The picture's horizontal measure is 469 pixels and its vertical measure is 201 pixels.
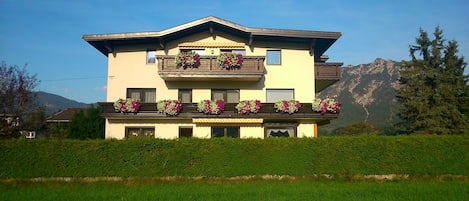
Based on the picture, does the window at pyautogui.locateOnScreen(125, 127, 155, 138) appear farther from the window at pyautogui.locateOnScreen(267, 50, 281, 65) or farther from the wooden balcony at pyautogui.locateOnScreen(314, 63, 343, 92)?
the wooden balcony at pyautogui.locateOnScreen(314, 63, 343, 92)

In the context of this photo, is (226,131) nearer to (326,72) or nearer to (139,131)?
(139,131)

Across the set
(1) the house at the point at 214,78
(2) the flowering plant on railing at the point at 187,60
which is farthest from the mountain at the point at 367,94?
(2) the flowering plant on railing at the point at 187,60

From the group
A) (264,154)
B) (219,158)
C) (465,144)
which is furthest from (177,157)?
(465,144)

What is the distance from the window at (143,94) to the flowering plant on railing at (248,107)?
5958 millimetres

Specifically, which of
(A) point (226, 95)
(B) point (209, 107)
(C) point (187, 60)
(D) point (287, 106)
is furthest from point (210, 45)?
(D) point (287, 106)

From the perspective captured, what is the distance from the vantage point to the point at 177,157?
1762cm

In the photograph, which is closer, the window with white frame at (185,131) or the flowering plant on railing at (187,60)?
the flowering plant on railing at (187,60)

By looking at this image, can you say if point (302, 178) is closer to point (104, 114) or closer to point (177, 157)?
point (177, 157)

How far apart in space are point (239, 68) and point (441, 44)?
113ft

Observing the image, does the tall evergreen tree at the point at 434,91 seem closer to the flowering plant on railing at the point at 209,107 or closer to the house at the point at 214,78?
the house at the point at 214,78

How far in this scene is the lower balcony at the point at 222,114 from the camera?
23703 mm

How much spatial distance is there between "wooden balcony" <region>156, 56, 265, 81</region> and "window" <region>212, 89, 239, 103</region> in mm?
1712

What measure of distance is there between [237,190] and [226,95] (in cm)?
1145

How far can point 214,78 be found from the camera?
24453mm
